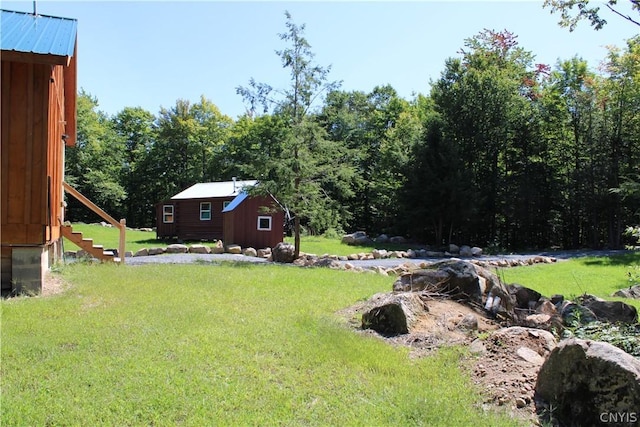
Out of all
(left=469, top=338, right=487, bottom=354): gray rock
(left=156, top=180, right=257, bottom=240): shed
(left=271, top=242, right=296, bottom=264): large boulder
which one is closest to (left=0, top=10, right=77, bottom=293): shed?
(left=469, top=338, right=487, bottom=354): gray rock

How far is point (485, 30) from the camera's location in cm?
2950

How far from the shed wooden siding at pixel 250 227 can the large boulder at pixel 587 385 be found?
16.6m

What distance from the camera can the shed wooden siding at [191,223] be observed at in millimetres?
23000

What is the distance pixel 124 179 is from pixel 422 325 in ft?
123

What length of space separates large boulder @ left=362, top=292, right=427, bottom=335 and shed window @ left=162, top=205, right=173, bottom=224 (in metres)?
20.5

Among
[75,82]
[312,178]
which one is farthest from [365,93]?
[75,82]

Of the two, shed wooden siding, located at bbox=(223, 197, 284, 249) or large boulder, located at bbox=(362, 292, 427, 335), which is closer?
large boulder, located at bbox=(362, 292, 427, 335)

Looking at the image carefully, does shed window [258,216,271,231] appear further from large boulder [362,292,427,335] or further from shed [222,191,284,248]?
large boulder [362,292,427,335]

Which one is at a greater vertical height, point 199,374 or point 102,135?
point 102,135

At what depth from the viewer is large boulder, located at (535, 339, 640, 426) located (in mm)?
3250

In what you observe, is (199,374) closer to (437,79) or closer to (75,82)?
(75,82)

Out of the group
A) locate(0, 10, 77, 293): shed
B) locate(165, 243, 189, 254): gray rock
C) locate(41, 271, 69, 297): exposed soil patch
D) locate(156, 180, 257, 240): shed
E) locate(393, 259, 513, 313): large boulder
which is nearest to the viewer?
locate(393, 259, 513, 313): large boulder

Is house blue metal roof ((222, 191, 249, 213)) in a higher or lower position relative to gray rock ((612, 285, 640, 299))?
higher

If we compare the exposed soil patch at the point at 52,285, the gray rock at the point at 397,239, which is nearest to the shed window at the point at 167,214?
the gray rock at the point at 397,239
